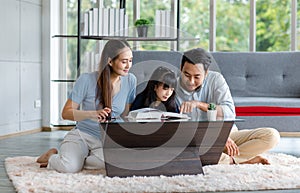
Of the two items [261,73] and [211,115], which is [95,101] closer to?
[211,115]

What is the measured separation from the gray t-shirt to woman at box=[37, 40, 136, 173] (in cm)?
28

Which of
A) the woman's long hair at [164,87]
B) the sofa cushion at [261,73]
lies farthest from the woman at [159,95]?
the sofa cushion at [261,73]

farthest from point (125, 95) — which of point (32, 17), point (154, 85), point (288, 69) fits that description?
point (32, 17)

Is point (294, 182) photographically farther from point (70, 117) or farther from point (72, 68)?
point (72, 68)

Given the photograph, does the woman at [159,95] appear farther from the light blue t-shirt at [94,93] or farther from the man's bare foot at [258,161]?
the man's bare foot at [258,161]

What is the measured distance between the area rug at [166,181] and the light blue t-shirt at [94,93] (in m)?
0.35

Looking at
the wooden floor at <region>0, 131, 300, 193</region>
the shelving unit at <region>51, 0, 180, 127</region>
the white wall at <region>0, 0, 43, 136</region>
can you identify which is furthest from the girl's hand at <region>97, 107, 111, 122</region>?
the white wall at <region>0, 0, 43, 136</region>

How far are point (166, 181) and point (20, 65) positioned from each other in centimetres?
291

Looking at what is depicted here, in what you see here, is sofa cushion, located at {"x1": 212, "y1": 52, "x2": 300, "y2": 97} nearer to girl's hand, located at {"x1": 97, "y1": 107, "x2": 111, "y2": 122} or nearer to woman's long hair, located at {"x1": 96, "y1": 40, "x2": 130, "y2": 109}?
woman's long hair, located at {"x1": 96, "y1": 40, "x2": 130, "y2": 109}

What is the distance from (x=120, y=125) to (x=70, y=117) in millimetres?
355

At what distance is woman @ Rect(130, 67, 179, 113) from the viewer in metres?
3.04

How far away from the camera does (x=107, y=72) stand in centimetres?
303

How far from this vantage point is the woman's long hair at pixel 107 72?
3.01 meters

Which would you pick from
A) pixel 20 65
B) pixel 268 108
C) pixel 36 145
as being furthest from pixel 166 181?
pixel 20 65
